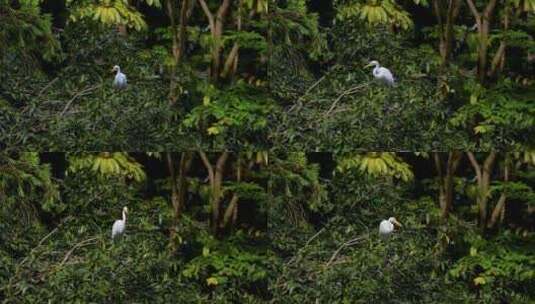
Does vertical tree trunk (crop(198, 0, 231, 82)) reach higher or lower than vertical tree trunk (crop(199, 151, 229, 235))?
higher

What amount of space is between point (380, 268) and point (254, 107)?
992mm

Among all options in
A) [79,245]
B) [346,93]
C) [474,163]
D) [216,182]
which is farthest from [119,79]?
[474,163]

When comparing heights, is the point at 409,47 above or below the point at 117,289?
above

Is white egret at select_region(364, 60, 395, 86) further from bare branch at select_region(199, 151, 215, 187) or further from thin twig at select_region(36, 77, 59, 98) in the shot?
thin twig at select_region(36, 77, 59, 98)

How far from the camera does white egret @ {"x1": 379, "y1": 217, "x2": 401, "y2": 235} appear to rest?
518cm

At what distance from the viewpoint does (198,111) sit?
520 centimetres

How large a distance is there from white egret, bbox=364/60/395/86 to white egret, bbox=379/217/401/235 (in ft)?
2.17

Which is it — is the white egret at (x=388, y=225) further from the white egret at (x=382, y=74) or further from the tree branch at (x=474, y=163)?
the white egret at (x=382, y=74)

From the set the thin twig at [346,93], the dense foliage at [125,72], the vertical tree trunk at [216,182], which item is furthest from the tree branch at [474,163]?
the vertical tree trunk at [216,182]

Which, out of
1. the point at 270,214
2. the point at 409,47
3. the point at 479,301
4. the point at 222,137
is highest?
the point at 409,47

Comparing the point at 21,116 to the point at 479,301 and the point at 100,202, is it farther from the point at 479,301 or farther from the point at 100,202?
the point at 479,301

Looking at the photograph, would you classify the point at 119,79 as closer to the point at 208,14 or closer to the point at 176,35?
the point at 176,35

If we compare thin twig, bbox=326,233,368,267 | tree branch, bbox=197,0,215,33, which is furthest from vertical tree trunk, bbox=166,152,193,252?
thin twig, bbox=326,233,368,267

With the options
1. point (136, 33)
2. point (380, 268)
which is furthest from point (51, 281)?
point (380, 268)
